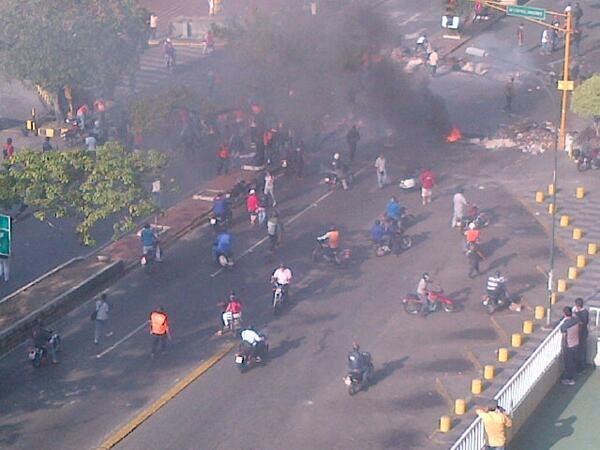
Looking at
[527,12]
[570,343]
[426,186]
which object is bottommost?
[426,186]

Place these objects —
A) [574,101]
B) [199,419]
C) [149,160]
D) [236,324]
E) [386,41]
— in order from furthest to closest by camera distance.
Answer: [386,41]
[574,101]
[149,160]
[236,324]
[199,419]

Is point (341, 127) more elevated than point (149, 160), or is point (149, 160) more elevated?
point (149, 160)

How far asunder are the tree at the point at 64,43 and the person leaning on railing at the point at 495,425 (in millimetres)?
28980

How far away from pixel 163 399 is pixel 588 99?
816 inches

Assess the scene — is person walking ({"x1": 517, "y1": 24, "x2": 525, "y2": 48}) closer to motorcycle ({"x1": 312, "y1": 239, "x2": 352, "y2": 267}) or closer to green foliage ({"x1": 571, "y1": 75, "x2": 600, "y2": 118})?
green foliage ({"x1": 571, "y1": 75, "x2": 600, "y2": 118})

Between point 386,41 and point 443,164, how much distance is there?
1283cm

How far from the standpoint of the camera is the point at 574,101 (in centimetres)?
4344

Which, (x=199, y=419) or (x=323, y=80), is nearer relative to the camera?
(x=199, y=419)

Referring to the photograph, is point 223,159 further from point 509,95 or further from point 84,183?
point 509,95

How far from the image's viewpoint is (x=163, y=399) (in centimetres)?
2777

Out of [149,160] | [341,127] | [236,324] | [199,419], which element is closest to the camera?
[199,419]

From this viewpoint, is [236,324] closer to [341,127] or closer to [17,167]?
[17,167]

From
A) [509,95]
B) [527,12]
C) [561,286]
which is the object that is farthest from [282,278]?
[509,95]

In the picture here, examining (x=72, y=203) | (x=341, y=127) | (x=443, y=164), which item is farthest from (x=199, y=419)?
(x=341, y=127)
